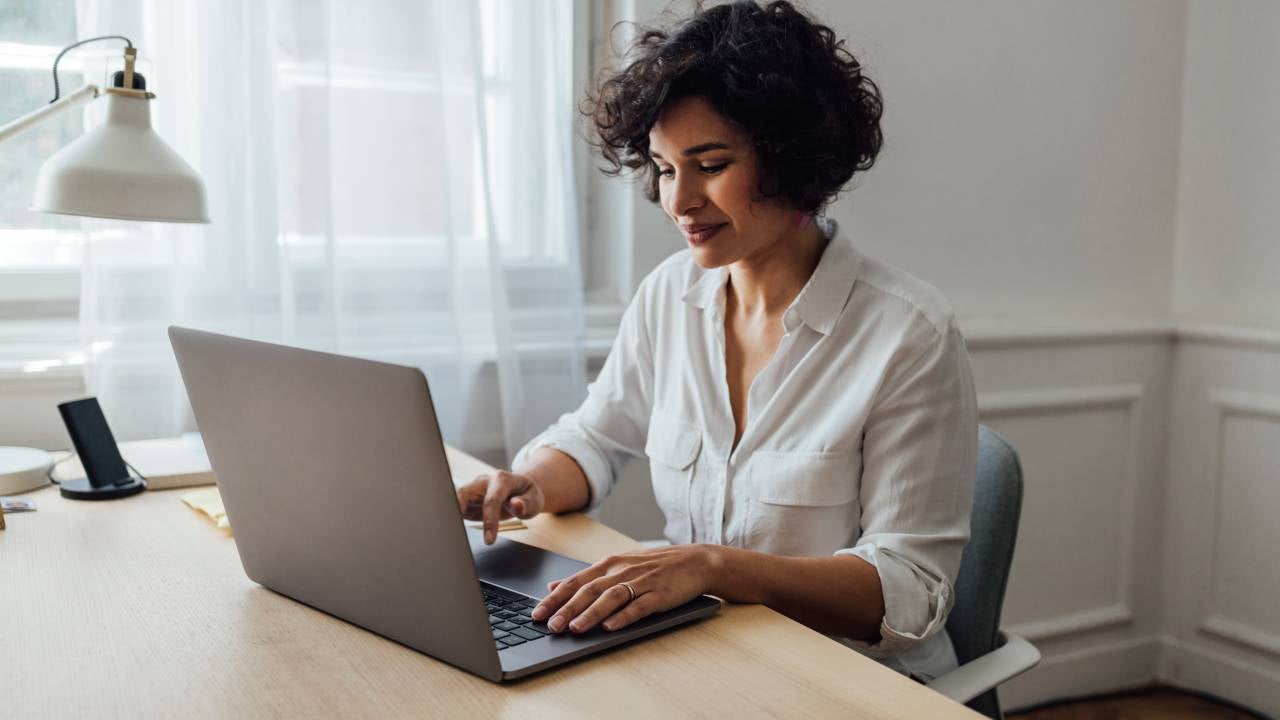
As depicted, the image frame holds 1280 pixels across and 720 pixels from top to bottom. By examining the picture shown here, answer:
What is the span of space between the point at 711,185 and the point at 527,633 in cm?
65

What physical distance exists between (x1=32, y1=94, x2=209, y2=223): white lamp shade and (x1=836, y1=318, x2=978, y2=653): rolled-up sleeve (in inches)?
34.2

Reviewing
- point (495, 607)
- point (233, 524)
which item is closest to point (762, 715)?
point (495, 607)

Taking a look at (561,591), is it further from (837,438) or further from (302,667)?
(837,438)

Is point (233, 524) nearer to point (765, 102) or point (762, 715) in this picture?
point (762, 715)

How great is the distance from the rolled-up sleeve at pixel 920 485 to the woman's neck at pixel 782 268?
227 millimetres

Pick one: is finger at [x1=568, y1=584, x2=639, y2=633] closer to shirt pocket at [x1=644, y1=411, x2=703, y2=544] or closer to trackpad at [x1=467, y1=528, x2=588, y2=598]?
trackpad at [x1=467, y1=528, x2=588, y2=598]

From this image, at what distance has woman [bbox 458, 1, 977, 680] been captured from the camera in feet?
4.16

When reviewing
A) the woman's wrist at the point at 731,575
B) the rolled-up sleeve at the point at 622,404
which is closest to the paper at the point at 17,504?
the rolled-up sleeve at the point at 622,404

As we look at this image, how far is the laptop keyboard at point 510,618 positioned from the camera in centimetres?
100

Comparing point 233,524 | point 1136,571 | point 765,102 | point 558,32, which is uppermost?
point 558,32

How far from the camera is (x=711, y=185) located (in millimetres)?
1437

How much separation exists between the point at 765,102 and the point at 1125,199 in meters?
1.66

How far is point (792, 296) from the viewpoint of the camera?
1.51 m

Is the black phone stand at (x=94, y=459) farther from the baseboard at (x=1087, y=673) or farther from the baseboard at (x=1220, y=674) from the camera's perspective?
the baseboard at (x=1220, y=674)
